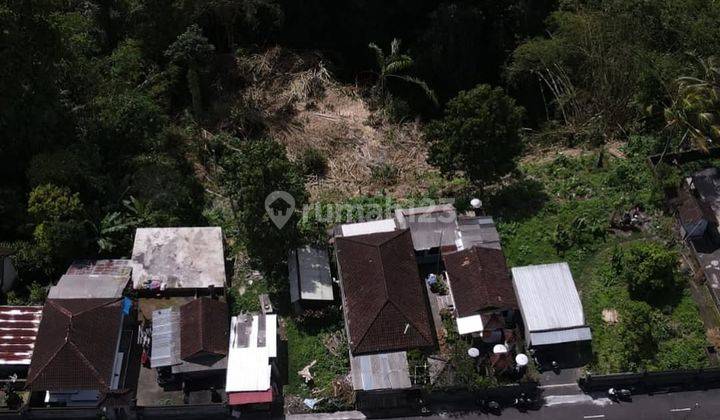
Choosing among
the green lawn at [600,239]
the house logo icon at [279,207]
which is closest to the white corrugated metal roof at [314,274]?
the house logo icon at [279,207]

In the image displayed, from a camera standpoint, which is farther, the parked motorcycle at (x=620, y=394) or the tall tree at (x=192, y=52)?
the tall tree at (x=192, y=52)

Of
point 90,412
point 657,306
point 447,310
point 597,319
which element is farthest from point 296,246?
point 657,306

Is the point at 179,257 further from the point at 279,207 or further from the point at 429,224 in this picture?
the point at 429,224

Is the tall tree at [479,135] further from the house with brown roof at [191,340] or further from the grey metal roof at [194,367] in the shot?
the grey metal roof at [194,367]

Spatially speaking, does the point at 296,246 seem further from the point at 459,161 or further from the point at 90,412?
the point at 90,412

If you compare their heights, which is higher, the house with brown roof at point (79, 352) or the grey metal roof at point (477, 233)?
the grey metal roof at point (477, 233)

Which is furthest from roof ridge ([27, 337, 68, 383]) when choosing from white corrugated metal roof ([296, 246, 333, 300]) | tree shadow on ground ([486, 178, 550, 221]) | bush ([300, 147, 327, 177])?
tree shadow on ground ([486, 178, 550, 221])
